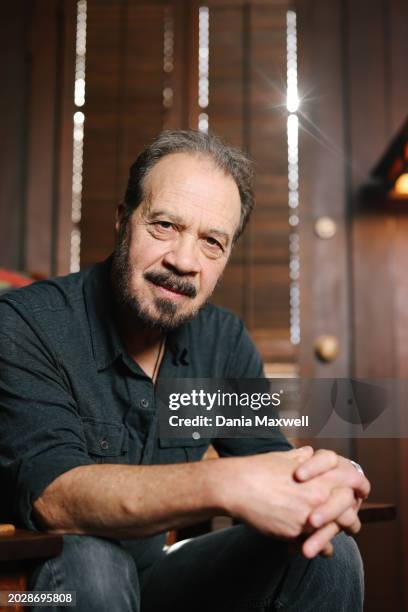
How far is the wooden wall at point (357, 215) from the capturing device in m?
2.94

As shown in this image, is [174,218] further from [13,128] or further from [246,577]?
[13,128]

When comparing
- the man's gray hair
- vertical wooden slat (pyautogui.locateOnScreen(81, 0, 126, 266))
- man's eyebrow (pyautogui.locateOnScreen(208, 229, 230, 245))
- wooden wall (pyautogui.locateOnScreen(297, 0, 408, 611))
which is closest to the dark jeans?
man's eyebrow (pyautogui.locateOnScreen(208, 229, 230, 245))

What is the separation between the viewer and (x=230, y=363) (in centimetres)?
→ 183

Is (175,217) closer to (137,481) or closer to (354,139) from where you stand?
(137,481)

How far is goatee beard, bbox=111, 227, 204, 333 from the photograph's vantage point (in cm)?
161

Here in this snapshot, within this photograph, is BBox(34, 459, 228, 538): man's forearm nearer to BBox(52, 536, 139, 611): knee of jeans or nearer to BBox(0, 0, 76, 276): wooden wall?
BBox(52, 536, 139, 611): knee of jeans

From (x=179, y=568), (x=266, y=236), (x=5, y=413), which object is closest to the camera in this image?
(x=5, y=413)

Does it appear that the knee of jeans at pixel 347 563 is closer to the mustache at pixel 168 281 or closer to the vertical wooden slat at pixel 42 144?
the mustache at pixel 168 281

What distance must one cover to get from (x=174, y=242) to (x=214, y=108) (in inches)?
64.8

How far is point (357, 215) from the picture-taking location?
3025mm

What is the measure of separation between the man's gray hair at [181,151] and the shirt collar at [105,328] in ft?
0.56

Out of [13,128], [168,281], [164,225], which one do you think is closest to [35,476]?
[168,281]

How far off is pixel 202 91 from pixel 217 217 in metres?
1.63

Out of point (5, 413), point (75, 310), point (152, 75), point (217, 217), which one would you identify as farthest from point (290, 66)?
point (5, 413)
